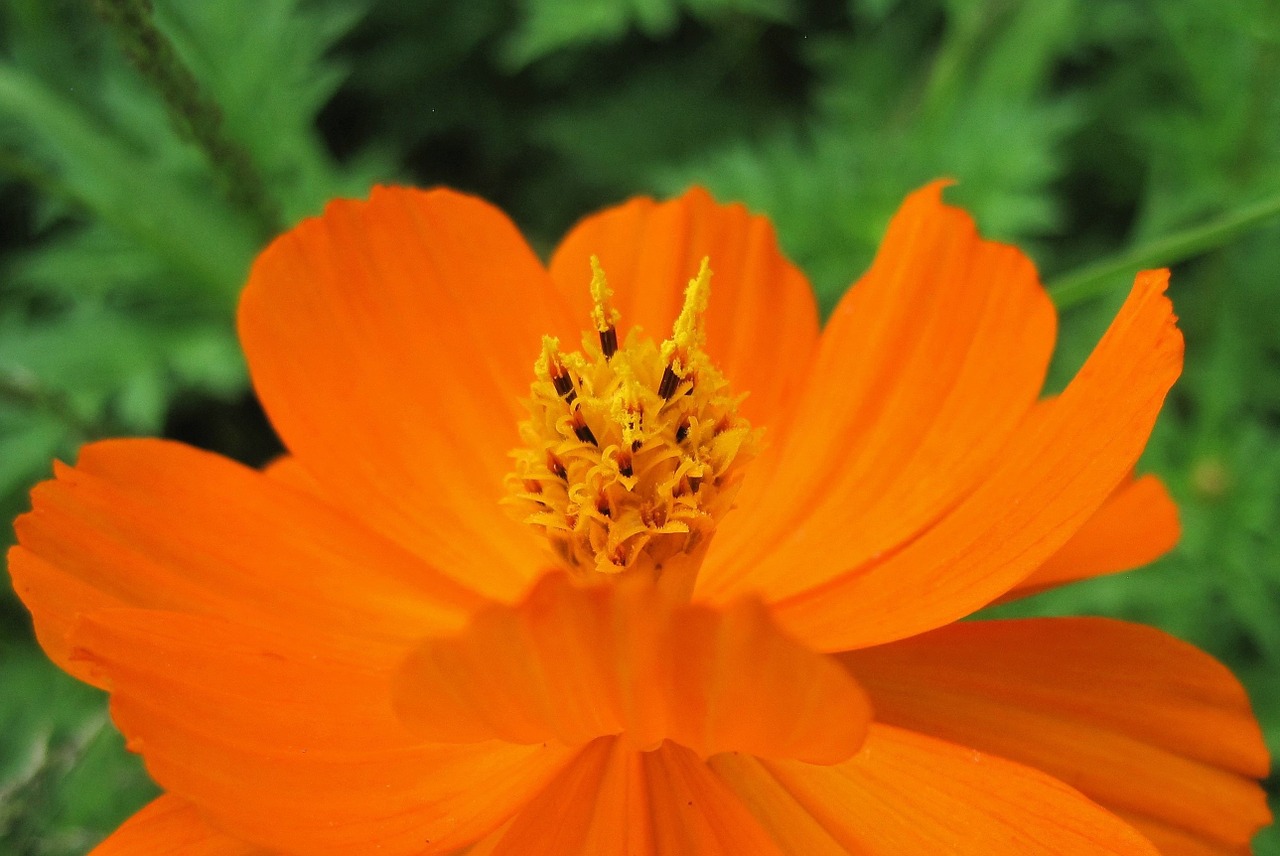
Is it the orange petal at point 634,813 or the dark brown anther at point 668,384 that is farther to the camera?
the dark brown anther at point 668,384

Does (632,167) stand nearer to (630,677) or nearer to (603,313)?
(603,313)

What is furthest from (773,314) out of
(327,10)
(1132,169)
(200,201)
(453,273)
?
(327,10)

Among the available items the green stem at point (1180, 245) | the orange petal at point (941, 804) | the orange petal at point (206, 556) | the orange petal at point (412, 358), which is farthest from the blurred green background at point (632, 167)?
the orange petal at point (941, 804)

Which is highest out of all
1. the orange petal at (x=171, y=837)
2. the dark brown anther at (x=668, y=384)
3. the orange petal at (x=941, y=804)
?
the dark brown anther at (x=668, y=384)

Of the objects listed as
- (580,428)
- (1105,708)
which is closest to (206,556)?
(580,428)

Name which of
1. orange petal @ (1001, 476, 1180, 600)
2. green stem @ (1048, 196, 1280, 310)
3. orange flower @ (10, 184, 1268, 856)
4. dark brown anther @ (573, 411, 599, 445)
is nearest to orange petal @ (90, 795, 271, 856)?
orange flower @ (10, 184, 1268, 856)

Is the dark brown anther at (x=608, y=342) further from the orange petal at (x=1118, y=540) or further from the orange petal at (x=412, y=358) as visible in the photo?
the orange petal at (x=1118, y=540)
